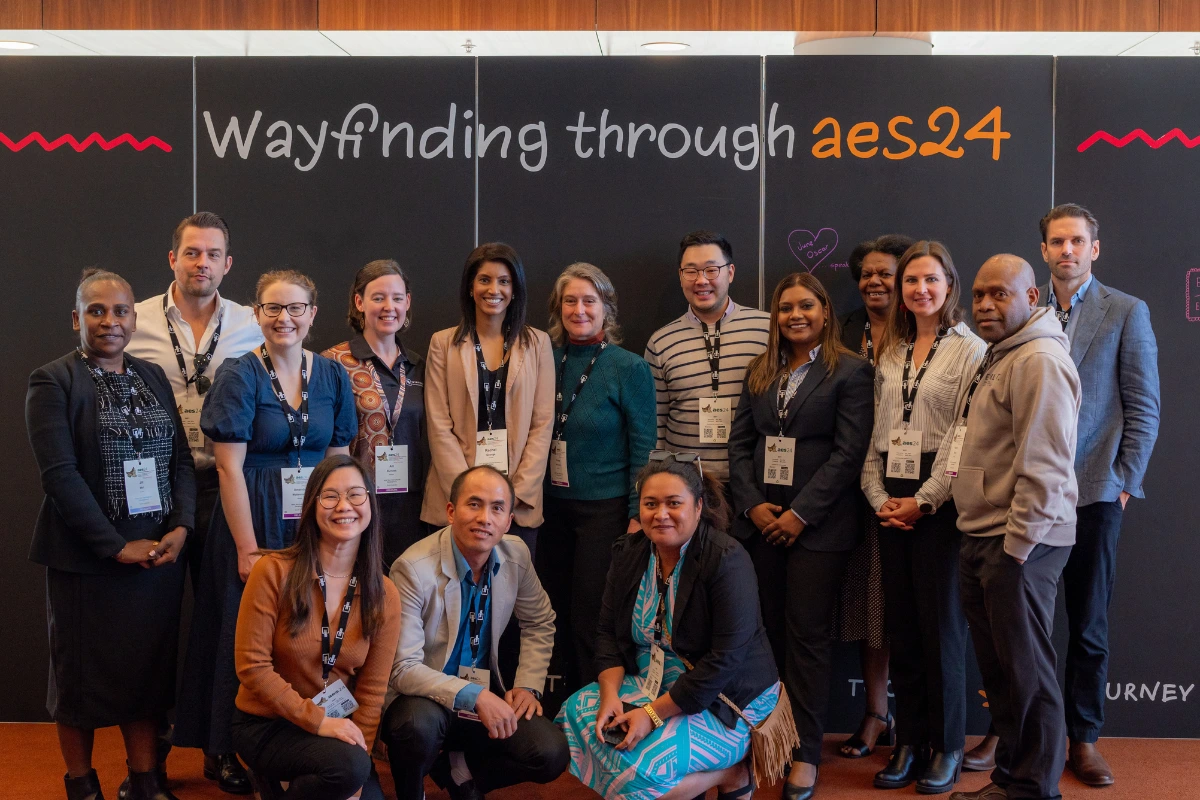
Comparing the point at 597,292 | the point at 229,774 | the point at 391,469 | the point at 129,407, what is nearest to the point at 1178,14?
the point at 597,292

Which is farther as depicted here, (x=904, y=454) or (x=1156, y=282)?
(x=1156, y=282)

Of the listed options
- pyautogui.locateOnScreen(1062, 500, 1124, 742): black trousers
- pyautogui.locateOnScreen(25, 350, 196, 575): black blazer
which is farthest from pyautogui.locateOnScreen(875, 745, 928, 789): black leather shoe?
A: pyautogui.locateOnScreen(25, 350, 196, 575): black blazer

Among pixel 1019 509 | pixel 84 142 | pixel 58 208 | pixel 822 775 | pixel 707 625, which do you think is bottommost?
pixel 822 775

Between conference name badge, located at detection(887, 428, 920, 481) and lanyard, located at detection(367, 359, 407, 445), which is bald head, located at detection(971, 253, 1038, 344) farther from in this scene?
lanyard, located at detection(367, 359, 407, 445)

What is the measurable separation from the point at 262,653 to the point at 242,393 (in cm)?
80

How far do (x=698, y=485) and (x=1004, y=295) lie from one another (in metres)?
1.07

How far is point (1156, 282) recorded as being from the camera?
3.83m

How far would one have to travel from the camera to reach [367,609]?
2.63 metres

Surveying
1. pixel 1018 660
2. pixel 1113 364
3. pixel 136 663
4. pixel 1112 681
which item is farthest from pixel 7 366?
pixel 1112 681

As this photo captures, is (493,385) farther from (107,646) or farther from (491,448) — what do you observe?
(107,646)

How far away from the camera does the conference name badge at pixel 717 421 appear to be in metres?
3.54

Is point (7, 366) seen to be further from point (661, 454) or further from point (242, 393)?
point (661, 454)

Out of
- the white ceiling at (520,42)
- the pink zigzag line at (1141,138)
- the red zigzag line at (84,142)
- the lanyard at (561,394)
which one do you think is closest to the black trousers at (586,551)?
the lanyard at (561,394)

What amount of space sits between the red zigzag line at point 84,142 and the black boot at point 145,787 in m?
2.39
